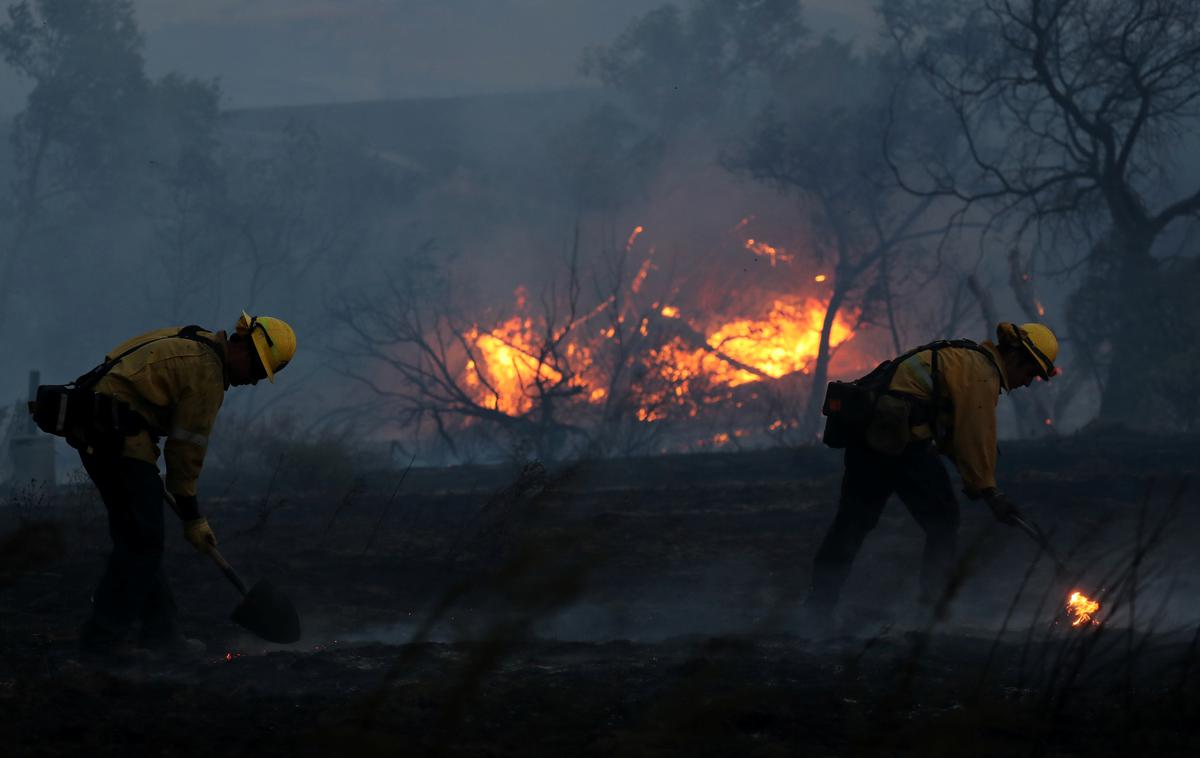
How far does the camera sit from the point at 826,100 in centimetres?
3328

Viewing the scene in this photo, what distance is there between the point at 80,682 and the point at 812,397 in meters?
21.8

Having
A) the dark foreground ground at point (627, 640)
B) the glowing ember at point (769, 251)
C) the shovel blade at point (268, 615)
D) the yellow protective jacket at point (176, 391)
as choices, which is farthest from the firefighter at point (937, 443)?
the glowing ember at point (769, 251)

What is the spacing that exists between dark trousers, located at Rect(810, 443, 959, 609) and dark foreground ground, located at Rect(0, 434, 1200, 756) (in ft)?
1.07

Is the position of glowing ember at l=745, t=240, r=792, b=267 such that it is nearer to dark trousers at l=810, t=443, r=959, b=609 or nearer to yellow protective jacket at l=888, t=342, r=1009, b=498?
dark trousers at l=810, t=443, r=959, b=609

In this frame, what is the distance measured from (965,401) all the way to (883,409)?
0.36 meters

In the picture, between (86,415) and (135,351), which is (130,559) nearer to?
(86,415)

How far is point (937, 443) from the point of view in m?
5.69

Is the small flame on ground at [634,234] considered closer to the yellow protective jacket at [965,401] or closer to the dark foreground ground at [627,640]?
the dark foreground ground at [627,640]

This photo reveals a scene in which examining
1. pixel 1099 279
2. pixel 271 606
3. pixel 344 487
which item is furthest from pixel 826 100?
pixel 271 606

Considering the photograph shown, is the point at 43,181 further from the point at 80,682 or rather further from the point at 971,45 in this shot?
the point at 80,682

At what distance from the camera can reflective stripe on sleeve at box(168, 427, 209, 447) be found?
500 cm

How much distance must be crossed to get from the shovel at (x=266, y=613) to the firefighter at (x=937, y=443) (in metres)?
2.59

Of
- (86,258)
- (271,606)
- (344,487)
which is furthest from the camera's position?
(86,258)

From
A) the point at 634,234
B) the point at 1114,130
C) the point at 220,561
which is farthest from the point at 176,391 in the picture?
the point at 634,234
